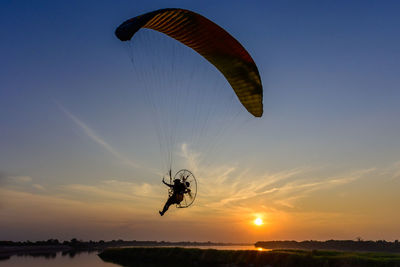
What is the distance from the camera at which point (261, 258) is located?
34.2 metres

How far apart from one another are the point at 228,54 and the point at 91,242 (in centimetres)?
14521

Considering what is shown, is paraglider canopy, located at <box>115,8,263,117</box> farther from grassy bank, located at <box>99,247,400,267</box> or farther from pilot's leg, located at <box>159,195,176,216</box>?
grassy bank, located at <box>99,247,400,267</box>

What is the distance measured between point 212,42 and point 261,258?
79.5 feet

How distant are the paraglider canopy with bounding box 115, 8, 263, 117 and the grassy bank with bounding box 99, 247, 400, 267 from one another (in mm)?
15200

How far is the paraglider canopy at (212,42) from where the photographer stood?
49.3ft

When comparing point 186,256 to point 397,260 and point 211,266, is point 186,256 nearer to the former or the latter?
point 211,266

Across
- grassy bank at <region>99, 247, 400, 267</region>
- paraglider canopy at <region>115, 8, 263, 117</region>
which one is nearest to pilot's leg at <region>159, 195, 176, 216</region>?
paraglider canopy at <region>115, 8, 263, 117</region>

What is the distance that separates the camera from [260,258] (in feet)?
113

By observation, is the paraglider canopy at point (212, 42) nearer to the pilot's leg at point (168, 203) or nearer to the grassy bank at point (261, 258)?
the pilot's leg at point (168, 203)

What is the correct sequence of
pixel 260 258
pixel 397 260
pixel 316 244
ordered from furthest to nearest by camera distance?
pixel 316 244 < pixel 260 258 < pixel 397 260

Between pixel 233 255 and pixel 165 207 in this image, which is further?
pixel 233 255

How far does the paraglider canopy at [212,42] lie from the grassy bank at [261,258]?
49.9ft

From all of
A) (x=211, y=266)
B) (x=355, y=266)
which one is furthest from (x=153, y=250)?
(x=355, y=266)

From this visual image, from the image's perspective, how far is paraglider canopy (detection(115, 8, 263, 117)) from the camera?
15018 millimetres
